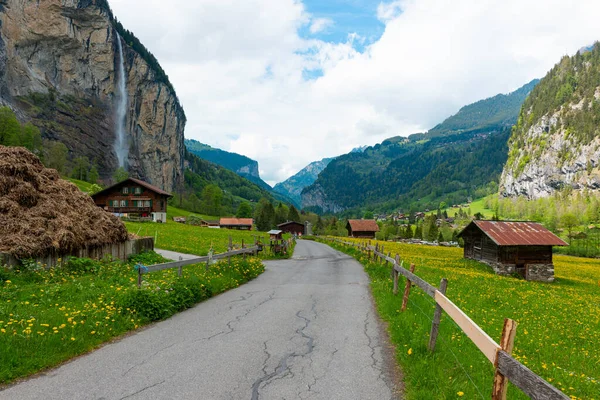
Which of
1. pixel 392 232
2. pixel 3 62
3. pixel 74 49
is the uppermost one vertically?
pixel 74 49

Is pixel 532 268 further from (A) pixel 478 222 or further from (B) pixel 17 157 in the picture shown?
(B) pixel 17 157

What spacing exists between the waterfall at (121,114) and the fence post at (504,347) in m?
192

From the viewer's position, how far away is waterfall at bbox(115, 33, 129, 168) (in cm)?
17662

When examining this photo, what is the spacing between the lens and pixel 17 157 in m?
16.7

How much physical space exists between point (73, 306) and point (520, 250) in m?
43.7

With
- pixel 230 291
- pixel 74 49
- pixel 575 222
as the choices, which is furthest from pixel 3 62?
pixel 575 222

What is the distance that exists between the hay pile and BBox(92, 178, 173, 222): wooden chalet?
68.4m

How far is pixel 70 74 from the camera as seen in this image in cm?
16062

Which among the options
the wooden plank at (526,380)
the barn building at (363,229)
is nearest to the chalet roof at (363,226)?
the barn building at (363,229)

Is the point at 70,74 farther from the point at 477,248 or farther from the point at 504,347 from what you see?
the point at 504,347

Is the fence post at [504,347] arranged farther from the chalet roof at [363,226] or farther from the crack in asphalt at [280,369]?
the chalet roof at [363,226]

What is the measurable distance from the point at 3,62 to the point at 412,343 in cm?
17636

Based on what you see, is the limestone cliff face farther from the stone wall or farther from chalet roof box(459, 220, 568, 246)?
chalet roof box(459, 220, 568, 246)

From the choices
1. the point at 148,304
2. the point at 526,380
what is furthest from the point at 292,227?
the point at 526,380
